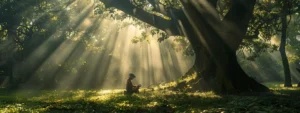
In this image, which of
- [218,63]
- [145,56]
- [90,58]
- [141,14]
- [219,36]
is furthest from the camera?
[145,56]

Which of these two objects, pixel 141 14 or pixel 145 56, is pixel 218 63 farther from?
pixel 145 56

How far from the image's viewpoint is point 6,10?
39.0m

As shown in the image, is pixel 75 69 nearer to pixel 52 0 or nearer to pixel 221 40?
pixel 52 0

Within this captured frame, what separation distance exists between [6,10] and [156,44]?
34.5 m

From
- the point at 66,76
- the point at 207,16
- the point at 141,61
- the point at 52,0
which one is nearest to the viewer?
the point at 207,16

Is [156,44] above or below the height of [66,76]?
above

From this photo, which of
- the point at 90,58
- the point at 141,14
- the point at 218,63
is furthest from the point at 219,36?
the point at 90,58

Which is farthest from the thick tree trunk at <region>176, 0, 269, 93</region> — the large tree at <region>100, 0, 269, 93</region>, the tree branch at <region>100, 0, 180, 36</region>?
the tree branch at <region>100, 0, 180, 36</region>

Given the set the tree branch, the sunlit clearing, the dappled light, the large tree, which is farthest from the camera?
the sunlit clearing

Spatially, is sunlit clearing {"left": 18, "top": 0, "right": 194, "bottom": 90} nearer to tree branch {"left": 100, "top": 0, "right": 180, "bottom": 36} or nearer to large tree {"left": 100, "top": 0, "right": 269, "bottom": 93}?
tree branch {"left": 100, "top": 0, "right": 180, "bottom": 36}

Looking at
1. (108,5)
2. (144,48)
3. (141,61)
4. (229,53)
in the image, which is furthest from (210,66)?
(144,48)

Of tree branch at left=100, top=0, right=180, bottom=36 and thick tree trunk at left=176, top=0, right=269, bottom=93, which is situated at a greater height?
tree branch at left=100, top=0, right=180, bottom=36

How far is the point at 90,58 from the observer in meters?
50.0

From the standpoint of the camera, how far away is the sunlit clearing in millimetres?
42094
